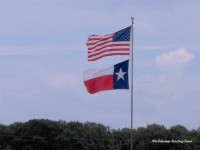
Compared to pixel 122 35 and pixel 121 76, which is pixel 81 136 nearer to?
pixel 121 76

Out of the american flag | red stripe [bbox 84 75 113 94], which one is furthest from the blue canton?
red stripe [bbox 84 75 113 94]

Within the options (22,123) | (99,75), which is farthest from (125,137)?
(99,75)

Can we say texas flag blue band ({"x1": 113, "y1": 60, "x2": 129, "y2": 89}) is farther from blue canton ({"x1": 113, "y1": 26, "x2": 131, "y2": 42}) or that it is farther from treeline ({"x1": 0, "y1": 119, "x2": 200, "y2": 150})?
treeline ({"x1": 0, "y1": 119, "x2": 200, "y2": 150})

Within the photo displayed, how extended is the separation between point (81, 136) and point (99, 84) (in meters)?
38.1

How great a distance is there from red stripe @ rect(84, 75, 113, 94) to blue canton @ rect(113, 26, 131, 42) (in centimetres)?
130

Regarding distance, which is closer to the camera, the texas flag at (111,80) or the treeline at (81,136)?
the texas flag at (111,80)

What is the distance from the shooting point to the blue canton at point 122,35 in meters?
19.7

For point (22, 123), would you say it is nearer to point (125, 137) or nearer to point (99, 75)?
point (125, 137)

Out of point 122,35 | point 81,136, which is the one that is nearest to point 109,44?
point 122,35

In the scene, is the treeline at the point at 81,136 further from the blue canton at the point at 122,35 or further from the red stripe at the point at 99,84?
the blue canton at the point at 122,35

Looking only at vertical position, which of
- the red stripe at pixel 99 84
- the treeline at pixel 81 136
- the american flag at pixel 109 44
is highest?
the treeline at pixel 81 136

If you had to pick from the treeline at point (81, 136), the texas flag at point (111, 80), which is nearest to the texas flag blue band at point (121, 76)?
the texas flag at point (111, 80)

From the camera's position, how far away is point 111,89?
65.1 ft

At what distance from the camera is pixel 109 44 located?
19.6 meters
